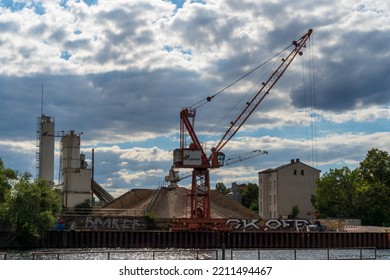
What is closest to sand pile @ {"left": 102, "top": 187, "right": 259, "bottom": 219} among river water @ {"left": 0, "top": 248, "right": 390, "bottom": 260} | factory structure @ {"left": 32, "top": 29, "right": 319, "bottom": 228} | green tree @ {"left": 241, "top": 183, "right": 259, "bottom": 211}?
factory structure @ {"left": 32, "top": 29, "right": 319, "bottom": 228}

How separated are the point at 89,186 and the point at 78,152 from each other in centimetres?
636

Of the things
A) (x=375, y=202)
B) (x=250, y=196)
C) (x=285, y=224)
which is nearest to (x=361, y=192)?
(x=375, y=202)

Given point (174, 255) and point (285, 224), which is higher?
point (285, 224)

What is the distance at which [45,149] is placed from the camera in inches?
4855

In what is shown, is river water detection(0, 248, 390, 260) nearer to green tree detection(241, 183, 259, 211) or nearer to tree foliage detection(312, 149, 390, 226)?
tree foliage detection(312, 149, 390, 226)

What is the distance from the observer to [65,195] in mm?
123875

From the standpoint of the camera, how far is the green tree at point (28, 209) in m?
81.2

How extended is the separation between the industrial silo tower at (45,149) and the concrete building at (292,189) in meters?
43.1

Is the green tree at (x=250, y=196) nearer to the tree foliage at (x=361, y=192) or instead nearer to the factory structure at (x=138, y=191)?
the factory structure at (x=138, y=191)

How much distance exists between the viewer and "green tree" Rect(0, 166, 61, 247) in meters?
81.2

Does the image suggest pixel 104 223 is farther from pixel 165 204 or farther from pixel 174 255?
pixel 174 255

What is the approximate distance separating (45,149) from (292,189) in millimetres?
47360
